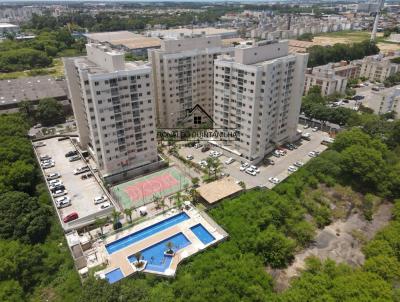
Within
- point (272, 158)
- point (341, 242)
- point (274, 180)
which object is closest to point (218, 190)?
point (274, 180)

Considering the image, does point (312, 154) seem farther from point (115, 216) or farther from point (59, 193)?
point (59, 193)

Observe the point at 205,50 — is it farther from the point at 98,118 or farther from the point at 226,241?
the point at 226,241

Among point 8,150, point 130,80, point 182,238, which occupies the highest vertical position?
point 130,80

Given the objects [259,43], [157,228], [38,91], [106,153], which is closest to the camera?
[157,228]

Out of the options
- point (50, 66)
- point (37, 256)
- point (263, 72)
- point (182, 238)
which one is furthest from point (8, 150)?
point (50, 66)

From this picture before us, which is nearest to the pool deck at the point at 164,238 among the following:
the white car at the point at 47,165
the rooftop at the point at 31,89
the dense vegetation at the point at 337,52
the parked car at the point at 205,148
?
the parked car at the point at 205,148

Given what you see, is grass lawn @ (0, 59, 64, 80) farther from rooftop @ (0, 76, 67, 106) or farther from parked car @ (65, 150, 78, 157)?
parked car @ (65, 150, 78, 157)
